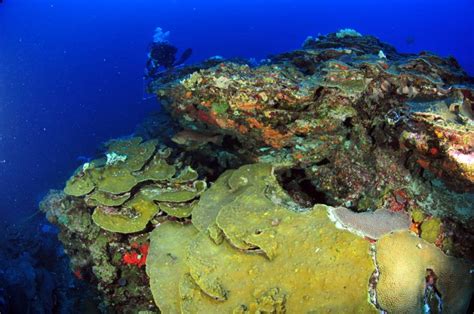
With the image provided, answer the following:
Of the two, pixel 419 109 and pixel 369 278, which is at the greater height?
pixel 419 109

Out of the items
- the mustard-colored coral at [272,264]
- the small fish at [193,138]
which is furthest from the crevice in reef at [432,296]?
the small fish at [193,138]

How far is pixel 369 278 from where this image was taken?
3090mm

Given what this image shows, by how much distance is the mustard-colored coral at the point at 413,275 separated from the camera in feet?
10.1

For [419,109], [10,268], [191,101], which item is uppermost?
[419,109]

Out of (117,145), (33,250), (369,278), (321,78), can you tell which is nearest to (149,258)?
(117,145)

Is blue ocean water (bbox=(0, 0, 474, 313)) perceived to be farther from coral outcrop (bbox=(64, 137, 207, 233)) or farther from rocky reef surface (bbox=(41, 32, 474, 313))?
coral outcrop (bbox=(64, 137, 207, 233))

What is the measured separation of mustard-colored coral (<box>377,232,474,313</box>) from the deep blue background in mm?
14732

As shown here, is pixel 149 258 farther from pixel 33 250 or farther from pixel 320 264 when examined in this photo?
pixel 33 250

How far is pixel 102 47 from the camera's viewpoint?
4050 cm

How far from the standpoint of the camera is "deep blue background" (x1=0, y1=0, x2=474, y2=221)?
2119 centimetres

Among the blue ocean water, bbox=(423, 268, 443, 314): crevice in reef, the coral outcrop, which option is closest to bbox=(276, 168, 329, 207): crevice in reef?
the coral outcrop

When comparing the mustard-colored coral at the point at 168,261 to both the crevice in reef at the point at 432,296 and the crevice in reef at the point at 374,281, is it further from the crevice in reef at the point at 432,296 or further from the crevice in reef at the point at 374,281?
the crevice in reef at the point at 432,296

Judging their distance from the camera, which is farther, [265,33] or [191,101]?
[265,33]

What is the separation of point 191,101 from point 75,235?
111 inches
